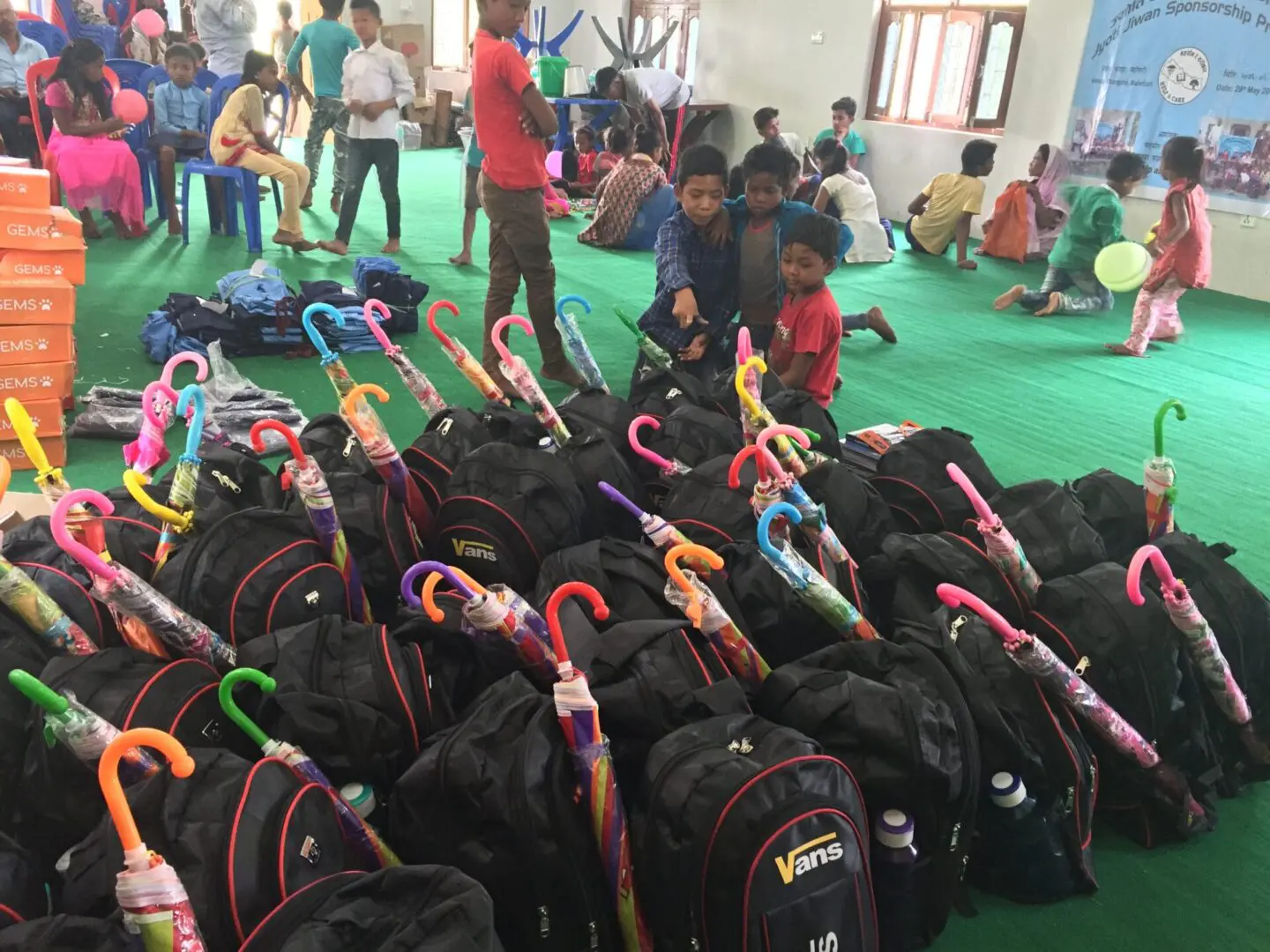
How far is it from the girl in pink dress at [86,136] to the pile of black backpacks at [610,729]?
430 cm

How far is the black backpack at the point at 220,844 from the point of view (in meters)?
1.08

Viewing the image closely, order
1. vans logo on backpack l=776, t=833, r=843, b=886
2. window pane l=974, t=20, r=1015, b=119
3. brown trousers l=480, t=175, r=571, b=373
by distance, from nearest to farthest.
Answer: vans logo on backpack l=776, t=833, r=843, b=886, brown trousers l=480, t=175, r=571, b=373, window pane l=974, t=20, r=1015, b=119

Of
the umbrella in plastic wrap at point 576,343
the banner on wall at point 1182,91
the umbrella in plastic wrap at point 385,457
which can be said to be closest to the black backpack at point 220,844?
the umbrella in plastic wrap at point 385,457

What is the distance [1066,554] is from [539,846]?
1257 mm

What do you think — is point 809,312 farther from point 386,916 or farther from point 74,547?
point 386,916

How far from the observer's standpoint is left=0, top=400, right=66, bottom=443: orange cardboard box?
2.75 m

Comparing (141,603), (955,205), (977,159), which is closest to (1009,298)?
(955,205)

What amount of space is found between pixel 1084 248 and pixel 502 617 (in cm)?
514

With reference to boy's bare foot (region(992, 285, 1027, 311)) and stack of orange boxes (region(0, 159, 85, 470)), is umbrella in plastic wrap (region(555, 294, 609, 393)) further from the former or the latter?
boy's bare foot (region(992, 285, 1027, 311))

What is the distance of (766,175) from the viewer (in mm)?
3203

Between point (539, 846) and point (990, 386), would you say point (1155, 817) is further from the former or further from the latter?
point (990, 386)

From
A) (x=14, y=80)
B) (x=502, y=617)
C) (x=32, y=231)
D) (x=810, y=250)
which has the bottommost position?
(x=502, y=617)

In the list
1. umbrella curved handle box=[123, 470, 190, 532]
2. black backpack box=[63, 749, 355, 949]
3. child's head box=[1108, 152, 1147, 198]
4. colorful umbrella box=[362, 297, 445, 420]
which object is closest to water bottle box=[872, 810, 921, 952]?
black backpack box=[63, 749, 355, 949]

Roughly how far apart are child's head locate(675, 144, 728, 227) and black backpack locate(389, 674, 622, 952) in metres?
2.32
